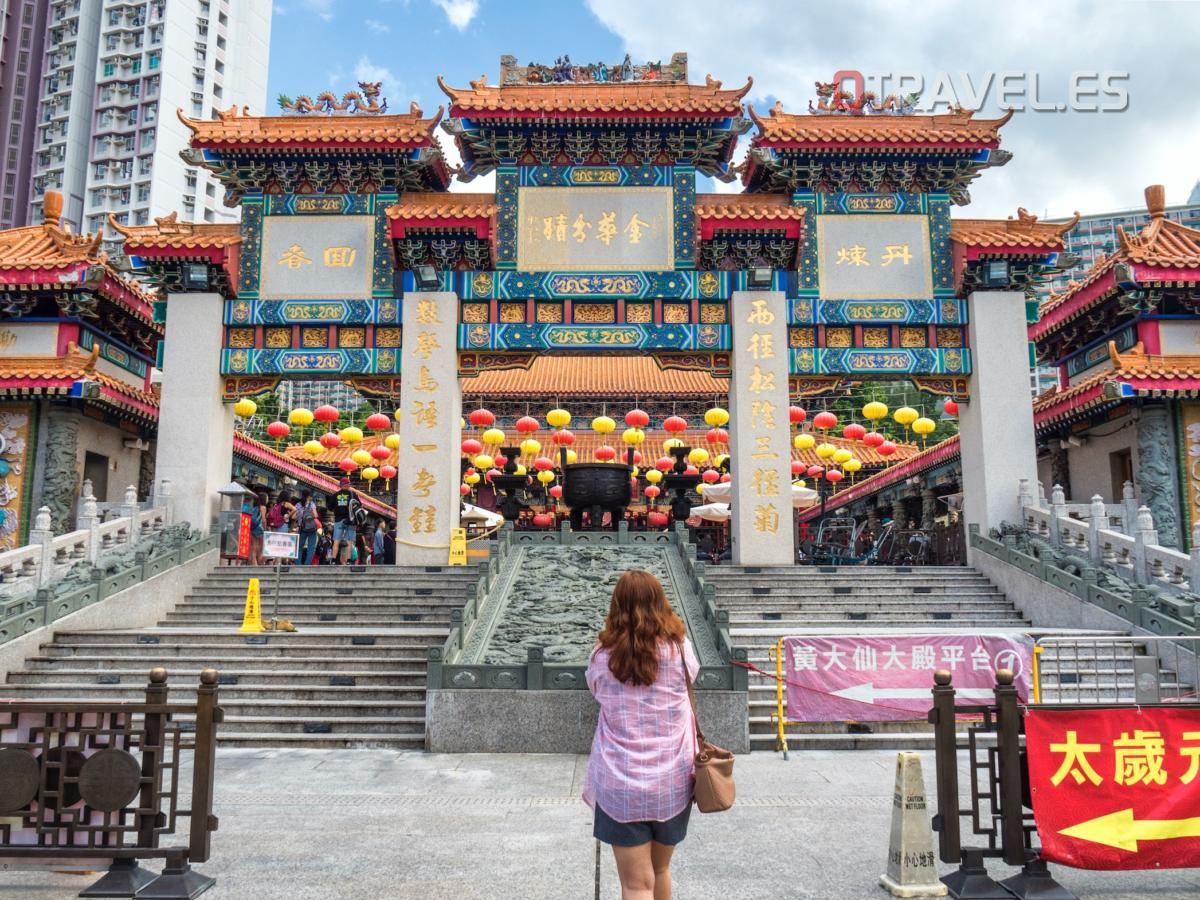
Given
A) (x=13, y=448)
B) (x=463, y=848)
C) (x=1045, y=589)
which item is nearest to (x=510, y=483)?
(x=13, y=448)

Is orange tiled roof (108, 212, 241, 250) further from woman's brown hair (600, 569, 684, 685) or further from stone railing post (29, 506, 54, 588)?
woman's brown hair (600, 569, 684, 685)

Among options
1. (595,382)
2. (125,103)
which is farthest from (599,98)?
(125,103)

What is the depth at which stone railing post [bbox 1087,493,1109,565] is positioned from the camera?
12.5 m

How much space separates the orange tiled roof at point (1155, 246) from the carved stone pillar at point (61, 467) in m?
17.9

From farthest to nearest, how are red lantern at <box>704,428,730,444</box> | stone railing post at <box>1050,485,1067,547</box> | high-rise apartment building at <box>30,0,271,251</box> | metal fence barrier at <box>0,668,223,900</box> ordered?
1. high-rise apartment building at <box>30,0,271,251</box>
2. red lantern at <box>704,428,730,444</box>
3. stone railing post at <box>1050,485,1067,547</box>
4. metal fence barrier at <box>0,668,223,900</box>

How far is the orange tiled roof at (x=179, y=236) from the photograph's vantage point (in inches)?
621

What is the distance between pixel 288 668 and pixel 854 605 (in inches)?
303

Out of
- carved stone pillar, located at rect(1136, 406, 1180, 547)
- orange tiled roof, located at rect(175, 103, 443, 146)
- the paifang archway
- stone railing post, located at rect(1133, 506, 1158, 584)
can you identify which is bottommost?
stone railing post, located at rect(1133, 506, 1158, 584)

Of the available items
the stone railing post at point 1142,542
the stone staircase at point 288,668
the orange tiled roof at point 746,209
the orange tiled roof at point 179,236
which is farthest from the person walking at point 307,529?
the stone railing post at point 1142,542

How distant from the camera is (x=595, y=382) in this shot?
98.9ft

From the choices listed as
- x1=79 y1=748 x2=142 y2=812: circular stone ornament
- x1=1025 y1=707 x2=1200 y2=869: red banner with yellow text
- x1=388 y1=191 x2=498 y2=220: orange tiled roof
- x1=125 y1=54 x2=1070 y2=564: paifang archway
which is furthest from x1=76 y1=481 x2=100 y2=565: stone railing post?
x1=1025 y1=707 x2=1200 y2=869: red banner with yellow text

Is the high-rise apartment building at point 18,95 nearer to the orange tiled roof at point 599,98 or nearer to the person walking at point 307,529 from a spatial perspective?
the person walking at point 307,529

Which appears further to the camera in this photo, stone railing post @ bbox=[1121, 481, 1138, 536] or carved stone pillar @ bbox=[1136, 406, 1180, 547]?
carved stone pillar @ bbox=[1136, 406, 1180, 547]

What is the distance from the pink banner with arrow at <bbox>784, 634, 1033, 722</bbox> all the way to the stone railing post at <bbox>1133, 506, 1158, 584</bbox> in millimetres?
4738
